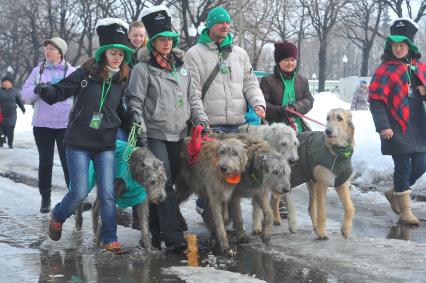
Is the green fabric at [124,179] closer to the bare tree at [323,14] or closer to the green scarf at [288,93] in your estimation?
the green scarf at [288,93]

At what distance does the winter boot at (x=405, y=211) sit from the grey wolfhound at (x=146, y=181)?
132 inches

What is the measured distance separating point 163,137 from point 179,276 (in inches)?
61.0

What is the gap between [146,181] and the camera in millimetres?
5828

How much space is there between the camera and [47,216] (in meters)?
7.93

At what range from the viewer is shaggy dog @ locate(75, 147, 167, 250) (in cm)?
582

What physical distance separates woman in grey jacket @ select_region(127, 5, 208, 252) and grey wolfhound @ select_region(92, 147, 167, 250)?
0.16m

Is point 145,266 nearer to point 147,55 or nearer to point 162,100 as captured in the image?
point 162,100

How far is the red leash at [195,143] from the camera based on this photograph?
241 inches

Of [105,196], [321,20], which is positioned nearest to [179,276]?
[105,196]

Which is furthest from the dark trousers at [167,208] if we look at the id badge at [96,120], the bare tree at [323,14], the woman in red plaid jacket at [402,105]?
the bare tree at [323,14]

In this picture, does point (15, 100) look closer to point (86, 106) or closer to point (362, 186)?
point (362, 186)

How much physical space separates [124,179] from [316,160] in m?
2.01

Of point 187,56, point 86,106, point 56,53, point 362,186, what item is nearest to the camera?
point 86,106

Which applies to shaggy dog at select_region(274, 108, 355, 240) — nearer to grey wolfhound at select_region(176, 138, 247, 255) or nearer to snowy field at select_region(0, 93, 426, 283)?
snowy field at select_region(0, 93, 426, 283)
